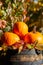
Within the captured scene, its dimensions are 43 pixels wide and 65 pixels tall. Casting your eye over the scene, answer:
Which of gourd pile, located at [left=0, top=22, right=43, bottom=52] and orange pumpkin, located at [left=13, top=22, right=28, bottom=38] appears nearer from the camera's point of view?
gourd pile, located at [left=0, top=22, right=43, bottom=52]

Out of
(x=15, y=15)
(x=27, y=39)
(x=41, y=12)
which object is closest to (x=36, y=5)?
(x=41, y=12)

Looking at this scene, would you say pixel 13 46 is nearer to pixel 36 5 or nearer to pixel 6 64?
pixel 6 64

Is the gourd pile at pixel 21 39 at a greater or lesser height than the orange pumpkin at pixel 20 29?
lesser

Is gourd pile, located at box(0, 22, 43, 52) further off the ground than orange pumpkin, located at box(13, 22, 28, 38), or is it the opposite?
orange pumpkin, located at box(13, 22, 28, 38)

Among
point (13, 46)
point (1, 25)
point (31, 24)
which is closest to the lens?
point (13, 46)

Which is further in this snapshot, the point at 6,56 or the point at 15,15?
the point at 15,15

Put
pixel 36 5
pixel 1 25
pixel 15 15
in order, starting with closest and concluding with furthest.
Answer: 1. pixel 1 25
2. pixel 15 15
3. pixel 36 5

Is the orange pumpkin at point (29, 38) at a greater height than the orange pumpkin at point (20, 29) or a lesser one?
lesser

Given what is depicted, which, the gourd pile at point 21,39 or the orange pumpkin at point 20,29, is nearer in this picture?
the gourd pile at point 21,39

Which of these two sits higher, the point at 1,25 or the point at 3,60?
the point at 1,25

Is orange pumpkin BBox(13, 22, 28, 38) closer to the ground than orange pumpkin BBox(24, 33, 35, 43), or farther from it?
farther from it
